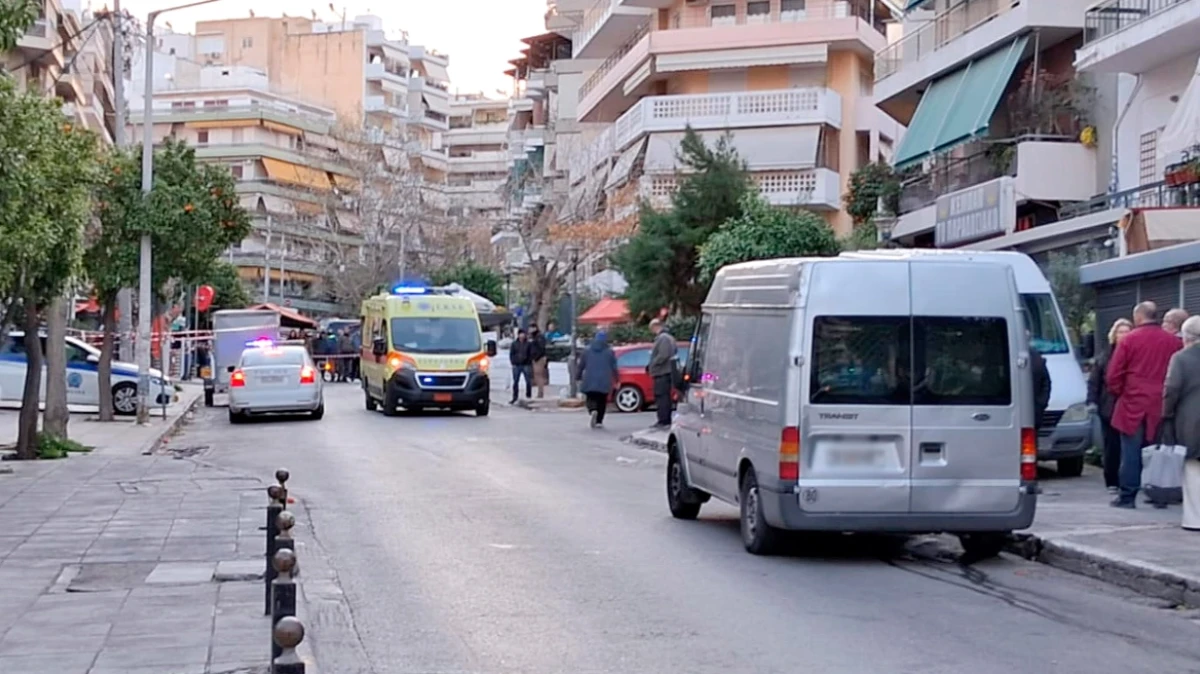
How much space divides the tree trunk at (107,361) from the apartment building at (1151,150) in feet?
58.5

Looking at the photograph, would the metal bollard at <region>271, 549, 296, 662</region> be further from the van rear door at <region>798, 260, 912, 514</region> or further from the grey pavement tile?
the van rear door at <region>798, 260, 912, 514</region>

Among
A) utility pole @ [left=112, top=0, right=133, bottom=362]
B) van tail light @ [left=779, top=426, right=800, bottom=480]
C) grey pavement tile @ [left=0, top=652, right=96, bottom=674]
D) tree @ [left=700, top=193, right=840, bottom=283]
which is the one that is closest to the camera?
grey pavement tile @ [left=0, top=652, right=96, bottom=674]

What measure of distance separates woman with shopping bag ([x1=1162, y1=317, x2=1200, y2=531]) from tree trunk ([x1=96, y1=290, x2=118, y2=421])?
21.8 m

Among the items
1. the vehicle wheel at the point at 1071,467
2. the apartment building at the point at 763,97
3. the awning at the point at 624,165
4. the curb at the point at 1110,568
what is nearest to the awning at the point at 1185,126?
the vehicle wheel at the point at 1071,467

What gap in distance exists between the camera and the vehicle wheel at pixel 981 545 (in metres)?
13.2

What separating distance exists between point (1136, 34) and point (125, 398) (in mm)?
20937

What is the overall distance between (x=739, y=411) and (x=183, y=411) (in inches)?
971

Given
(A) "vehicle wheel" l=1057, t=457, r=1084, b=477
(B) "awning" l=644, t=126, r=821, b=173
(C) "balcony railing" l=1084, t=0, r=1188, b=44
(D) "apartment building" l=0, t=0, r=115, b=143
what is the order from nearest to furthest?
1. (A) "vehicle wheel" l=1057, t=457, r=1084, b=477
2. (C) "balcony railing" l=1084, t=0, r=1188, b=44
3. (B) "awning" l=644, t=126, r=821, b=173
4. (D) "apartment building" l=0, t=0, r=115, b=143

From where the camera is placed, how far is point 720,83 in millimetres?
52469

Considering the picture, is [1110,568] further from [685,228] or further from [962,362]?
[685,228]

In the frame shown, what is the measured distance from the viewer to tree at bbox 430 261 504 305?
76500mm

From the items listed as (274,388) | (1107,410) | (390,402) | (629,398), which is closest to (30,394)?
(274,388)

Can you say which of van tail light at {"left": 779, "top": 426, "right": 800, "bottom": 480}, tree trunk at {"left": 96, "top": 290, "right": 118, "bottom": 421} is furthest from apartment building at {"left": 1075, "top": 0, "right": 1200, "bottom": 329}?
tree trunk at {"left": 96, "top": 290, "right": 118, "bottom": 421}

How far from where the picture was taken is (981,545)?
13.3 m
